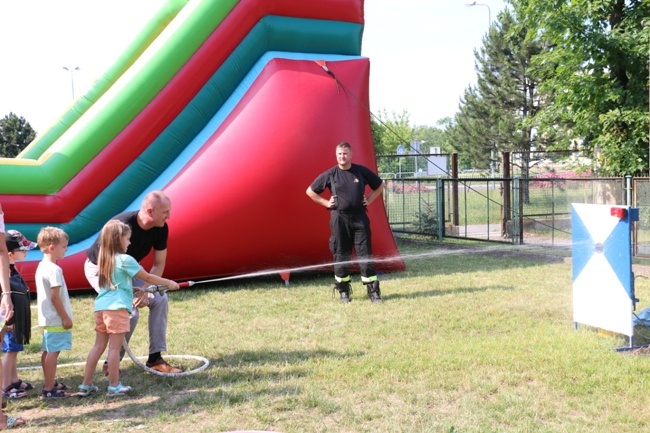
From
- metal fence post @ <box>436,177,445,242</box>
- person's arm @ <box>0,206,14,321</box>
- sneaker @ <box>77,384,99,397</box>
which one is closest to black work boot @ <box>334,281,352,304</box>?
sneaker @ <box>77,384,99,397</box>

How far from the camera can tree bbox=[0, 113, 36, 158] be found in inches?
1330

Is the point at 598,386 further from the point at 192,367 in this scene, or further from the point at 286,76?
the point at 286,76

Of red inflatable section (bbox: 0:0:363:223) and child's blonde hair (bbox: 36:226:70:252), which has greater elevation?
red inflatable section (bbox: 0:0:363:223)

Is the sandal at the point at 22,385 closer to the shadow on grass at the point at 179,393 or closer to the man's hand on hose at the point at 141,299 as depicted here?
the shadow on grass at the point at 179,393

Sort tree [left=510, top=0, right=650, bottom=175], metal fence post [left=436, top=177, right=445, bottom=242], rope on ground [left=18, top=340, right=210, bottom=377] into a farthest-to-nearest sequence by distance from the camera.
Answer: metal fence post [left=436, top=177, right=445, bottom=242], tree [left=510, top=0, right=650, bottom=175], rope on ground [left=18, top=340, right=210, bottom=377]

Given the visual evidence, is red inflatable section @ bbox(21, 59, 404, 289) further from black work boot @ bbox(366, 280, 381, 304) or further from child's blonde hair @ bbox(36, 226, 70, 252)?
child's blonde hair @ bbox(36, 226, 70, 252)

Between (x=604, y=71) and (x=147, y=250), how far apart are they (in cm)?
1108

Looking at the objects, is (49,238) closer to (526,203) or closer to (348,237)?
(348,237)

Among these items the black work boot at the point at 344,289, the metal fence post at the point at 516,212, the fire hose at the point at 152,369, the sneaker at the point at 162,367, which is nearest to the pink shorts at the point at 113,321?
the fire hose at the point at 152,369

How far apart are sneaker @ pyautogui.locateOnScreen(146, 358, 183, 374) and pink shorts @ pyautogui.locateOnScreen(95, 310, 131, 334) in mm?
571

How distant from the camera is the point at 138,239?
17.2ft

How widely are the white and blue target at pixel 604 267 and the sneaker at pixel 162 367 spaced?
361 centimetres

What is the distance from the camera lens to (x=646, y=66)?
504 inches

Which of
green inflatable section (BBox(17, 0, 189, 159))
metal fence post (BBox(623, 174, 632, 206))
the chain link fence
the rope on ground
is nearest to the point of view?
the rope on ground
